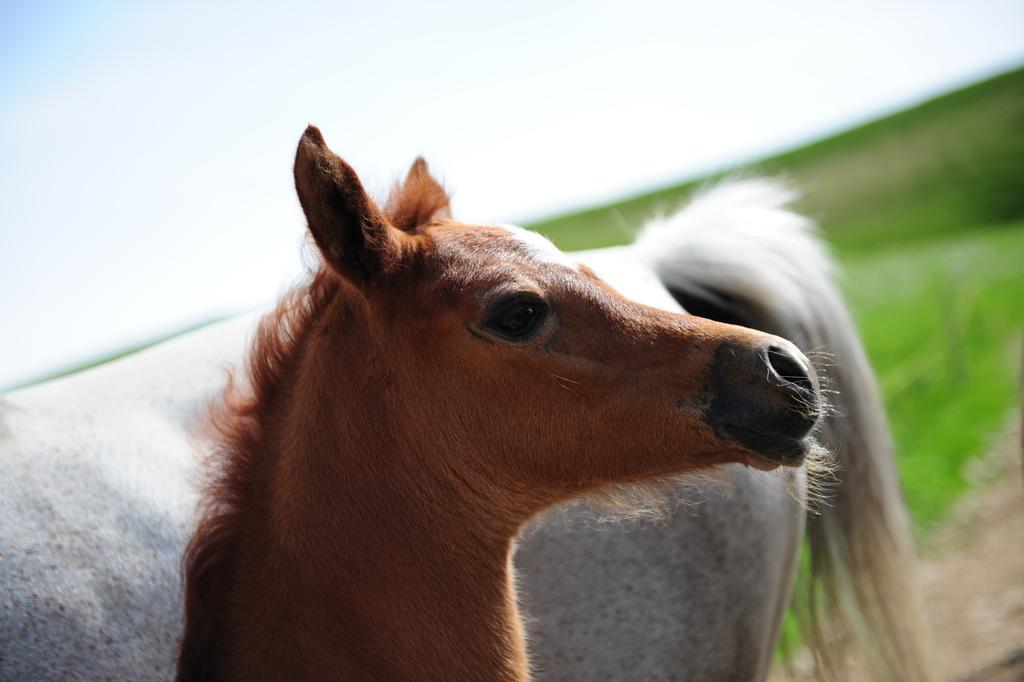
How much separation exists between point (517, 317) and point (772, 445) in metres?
0.68

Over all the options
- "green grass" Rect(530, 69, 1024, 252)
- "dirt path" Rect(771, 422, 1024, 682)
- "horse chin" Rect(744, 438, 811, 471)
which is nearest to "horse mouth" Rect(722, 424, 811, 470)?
"horse chin" Rect(744, 438, 811, 471)

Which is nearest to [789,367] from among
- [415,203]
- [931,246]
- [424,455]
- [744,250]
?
[424,455]

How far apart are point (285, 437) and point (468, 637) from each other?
2.32 ft

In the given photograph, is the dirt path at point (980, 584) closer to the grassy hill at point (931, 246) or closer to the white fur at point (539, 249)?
the grassy hill at point (931, 246)

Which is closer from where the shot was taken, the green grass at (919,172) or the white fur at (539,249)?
the white fur at (539,249)

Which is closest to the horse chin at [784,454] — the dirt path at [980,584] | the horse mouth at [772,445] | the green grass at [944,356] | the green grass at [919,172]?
the horse mouth at [772,445]

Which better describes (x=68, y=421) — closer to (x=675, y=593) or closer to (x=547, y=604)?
(x=547, y=604)

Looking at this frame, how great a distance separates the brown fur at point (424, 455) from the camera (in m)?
1.96

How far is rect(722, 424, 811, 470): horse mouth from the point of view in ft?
6.09

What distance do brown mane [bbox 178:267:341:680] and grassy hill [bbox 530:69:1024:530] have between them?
5.92 ft

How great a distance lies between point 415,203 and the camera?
89.6 inches

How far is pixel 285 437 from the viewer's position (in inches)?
82.9

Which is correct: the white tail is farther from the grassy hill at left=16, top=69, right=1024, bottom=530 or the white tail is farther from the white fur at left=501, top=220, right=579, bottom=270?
the white fur at left=501, top=220, right=579, bottom=270

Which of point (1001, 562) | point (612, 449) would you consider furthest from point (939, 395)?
point (612, 449)
